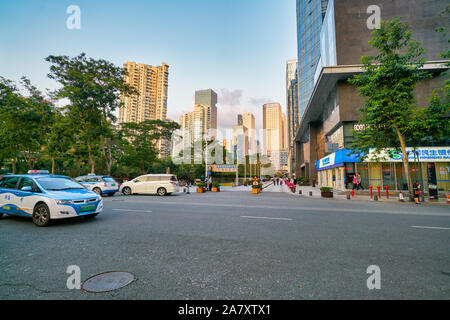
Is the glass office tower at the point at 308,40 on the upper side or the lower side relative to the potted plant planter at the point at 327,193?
upper

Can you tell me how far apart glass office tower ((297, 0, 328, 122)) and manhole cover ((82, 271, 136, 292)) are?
70553 mm

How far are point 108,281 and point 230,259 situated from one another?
Result: 191 centimetres

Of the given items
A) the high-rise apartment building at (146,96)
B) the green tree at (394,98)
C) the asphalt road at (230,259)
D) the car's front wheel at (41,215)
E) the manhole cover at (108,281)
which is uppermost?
the high-rise apartment building at (146,96)

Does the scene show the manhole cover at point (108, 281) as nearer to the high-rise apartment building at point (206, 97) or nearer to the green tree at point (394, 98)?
the green tree at point (394, 98)

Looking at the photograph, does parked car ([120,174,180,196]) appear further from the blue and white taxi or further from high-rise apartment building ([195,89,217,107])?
high-rise apartment building ([195,89,217,107])

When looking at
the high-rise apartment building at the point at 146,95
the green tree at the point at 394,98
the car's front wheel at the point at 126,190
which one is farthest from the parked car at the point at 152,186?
the high-rise apartment building at the point at 146,95

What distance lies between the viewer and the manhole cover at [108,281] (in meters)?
2.68

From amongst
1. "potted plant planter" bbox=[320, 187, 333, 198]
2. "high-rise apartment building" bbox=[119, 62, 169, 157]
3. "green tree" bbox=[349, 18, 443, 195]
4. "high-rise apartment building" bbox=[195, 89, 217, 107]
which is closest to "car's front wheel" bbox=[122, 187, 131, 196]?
"potted plant planter" bbox=[320, 187, 333, 198]

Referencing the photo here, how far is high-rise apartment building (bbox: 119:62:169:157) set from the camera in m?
73.9

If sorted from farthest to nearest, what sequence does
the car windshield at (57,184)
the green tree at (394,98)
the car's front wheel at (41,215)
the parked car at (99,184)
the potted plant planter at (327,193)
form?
1. the potted plant planter at (327,193)
2. the parked car at (99,184)
3. the green tree at (394,98)
4. the car windshield at (57,184)
5. the car's front wheel at (41,215)

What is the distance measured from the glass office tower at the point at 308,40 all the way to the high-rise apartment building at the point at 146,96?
51172 millimetres

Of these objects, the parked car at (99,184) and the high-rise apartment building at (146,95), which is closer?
the parked car at (99,184)

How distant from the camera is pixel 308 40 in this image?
68.5 meters
